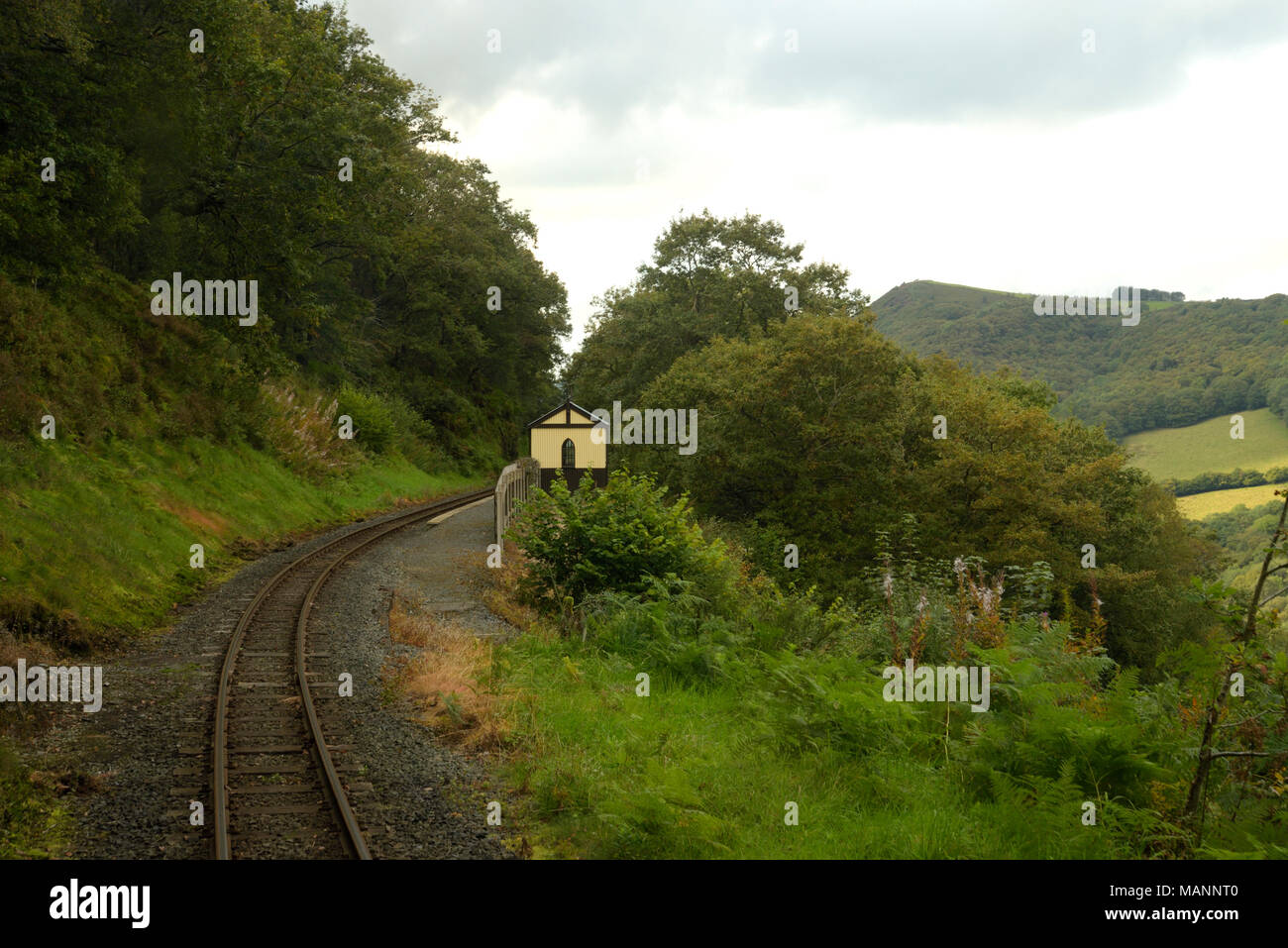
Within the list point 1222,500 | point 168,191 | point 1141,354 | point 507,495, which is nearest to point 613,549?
point 507,495

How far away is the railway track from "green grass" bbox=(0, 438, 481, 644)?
2.14 meters

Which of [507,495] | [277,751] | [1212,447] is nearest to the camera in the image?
[277,751]

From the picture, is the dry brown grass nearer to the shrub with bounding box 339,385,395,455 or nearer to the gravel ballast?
the gravel ballast

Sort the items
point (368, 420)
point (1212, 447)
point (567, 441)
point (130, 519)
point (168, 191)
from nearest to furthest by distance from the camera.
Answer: point (130, 519)
point (168, 191)
point (567, 441)
point (368, 420)
point (1212, 447)

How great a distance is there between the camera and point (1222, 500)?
278ft

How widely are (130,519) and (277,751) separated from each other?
1069 centimetres

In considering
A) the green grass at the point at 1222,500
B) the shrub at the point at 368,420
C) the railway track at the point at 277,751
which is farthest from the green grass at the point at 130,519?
the green grass at the point at 1222,500

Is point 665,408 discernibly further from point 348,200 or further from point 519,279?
point 519,279

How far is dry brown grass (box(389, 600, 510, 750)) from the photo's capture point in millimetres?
9297

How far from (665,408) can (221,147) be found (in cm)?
1827

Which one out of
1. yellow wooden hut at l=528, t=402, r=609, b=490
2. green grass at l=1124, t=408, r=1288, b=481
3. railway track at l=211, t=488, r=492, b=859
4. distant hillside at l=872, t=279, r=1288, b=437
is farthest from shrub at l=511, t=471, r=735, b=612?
green grass at l=1124, t=408, r=1288, b=481

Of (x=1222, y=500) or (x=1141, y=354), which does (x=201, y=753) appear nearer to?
(x=1222, y=500)

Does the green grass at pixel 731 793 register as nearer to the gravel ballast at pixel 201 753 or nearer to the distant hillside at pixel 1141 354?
the gravel ballast at pixel 201 753
